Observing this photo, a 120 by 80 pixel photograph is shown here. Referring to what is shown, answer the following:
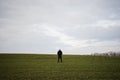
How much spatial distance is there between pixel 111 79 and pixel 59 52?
23.2 metres

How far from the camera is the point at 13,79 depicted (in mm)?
12812

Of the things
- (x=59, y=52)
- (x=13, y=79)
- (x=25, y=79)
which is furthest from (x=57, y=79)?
Result: (x=59, y=52)

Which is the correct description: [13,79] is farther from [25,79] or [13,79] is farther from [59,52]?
[59,52]

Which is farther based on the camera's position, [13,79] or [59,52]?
[59,52]

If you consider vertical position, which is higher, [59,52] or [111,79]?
[59,52]

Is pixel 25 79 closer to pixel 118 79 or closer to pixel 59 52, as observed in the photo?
pixel 118 79

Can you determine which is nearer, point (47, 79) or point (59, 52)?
point (47, 79)

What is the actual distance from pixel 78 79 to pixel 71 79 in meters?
0.51

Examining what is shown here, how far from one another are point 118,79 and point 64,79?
384 cm

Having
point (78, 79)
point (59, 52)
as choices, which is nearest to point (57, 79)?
point (78, 79)

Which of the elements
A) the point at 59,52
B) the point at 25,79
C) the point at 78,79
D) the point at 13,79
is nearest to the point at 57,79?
the point at 78,79

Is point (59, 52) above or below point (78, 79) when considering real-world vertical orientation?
above

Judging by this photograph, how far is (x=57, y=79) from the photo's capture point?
12.5 m

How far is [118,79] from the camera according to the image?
12.3 m
